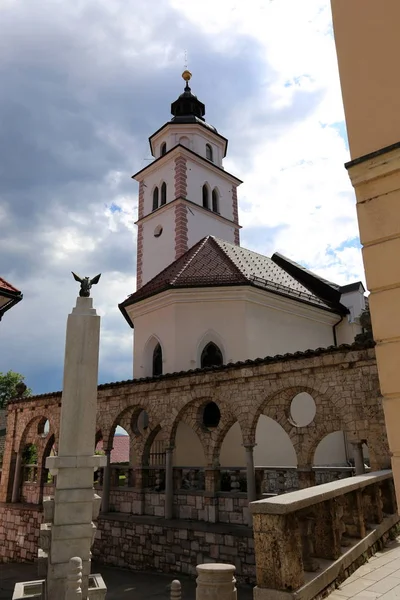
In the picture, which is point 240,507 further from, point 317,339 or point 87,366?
point 317,339

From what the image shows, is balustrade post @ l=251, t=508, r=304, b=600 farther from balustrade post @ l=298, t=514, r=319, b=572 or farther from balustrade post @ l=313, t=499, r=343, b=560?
balustrade post @ l=313, t=499, r=343, b=560

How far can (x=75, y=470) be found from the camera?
300 inches

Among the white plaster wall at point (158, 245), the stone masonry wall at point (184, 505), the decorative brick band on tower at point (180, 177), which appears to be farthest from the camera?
the decorative brick band on tower at point (180, 177)

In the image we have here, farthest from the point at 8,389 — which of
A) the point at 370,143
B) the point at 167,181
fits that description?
the point at 370,143

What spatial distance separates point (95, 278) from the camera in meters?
9.02

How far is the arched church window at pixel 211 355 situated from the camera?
16.7 m

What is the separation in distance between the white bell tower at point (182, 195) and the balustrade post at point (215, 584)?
20783 mm

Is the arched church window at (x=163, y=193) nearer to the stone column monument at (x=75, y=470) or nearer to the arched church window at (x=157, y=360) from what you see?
the arched church window at (x=157, y=360)

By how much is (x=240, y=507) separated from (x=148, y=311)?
9090mm

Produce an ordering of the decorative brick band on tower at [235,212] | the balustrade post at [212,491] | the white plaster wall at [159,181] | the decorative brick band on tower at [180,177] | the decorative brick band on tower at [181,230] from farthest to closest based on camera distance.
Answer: the decorative brick band on tower at [235,212], the white plaster wall at [159,181], the decorative brick band on tower at [180,177], the decorative brick band on tower at [181,230], the balustrade post at [212,491]

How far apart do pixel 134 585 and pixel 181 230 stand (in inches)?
708

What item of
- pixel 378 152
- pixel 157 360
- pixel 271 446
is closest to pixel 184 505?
pixel 271 446

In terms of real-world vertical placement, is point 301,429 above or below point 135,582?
above

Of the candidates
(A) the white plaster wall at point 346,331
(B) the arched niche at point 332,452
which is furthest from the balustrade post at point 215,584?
(A) the white plaster wall at point 346,331
